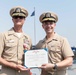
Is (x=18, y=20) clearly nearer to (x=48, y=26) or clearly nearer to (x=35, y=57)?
(x=48, y=26)

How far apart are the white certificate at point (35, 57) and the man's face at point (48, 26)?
298mm

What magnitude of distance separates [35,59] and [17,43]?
1.21 feet

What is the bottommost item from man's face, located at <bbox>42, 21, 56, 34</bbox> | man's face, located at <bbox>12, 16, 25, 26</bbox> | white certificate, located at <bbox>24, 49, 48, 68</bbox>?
white certificate, located at <bbox>24, 49, 48, 68</bbox>

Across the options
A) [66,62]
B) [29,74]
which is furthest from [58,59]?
[29,74]

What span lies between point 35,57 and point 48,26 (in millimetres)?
500

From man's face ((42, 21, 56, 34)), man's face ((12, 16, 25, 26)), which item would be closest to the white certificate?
man's face ((42, 21, 56, 34))

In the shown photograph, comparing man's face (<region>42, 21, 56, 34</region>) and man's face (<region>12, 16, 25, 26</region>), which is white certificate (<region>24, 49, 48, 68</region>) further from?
man's face (<region>12, 16, 25, 26</region>)

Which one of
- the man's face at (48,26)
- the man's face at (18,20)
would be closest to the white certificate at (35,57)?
the man's face at (48,26)

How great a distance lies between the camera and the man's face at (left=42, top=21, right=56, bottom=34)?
3.76 metres

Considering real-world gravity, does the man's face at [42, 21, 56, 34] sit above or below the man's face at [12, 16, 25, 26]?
below

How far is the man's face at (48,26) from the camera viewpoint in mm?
3762

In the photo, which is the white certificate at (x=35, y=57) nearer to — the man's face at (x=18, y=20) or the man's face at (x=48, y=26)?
the man's face at (x=48, y=26)

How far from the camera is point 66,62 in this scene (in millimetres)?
3643

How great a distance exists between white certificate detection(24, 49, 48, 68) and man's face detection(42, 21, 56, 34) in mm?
298
